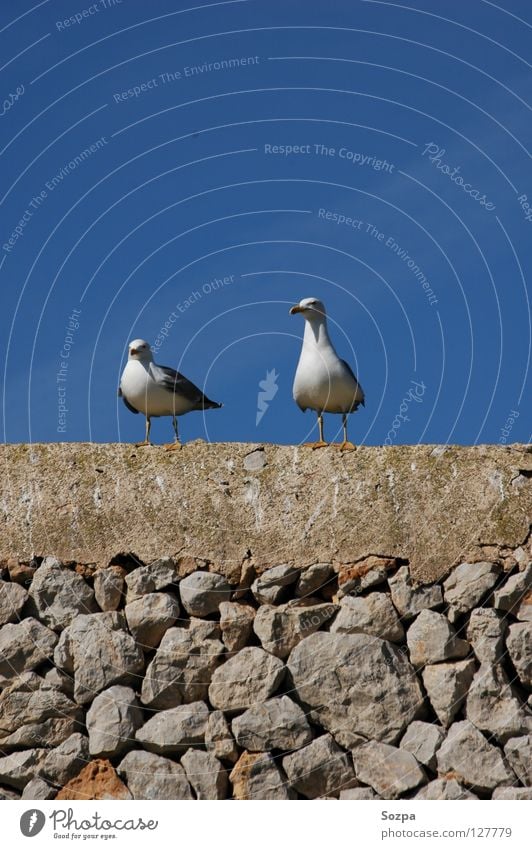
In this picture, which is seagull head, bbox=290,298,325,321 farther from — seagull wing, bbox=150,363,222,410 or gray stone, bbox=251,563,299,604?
gray stone, bbox=251,563,299,604

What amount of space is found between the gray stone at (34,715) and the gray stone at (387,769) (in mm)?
2204

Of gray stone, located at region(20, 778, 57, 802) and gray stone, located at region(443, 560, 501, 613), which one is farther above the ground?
gray stone, located at region(443, 560, 501, 613)

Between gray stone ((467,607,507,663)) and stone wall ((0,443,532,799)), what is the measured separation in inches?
0.7

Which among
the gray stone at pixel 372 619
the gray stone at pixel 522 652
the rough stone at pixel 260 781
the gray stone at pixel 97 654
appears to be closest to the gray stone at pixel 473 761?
the gray stone at pixel 522 652

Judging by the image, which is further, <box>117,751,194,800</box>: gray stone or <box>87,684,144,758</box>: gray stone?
<box>87,684,144,758</box>: gray stone

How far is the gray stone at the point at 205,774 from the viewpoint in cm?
828

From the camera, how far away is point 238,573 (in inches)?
348

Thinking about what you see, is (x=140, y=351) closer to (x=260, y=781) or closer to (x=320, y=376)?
(x=320, y=376)

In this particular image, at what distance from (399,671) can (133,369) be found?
3.69 m

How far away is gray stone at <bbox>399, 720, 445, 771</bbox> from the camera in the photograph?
26.8ft

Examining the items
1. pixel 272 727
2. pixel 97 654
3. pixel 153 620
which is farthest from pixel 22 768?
pixel 272 727

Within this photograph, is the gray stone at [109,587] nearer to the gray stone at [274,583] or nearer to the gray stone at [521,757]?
the gray stone at [274,583]

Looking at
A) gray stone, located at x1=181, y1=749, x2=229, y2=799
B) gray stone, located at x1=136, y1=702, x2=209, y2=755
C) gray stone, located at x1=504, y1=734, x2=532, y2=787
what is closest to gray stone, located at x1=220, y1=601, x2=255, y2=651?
gray stone, located at x1=136, y1=702, x2=209, y2=755
